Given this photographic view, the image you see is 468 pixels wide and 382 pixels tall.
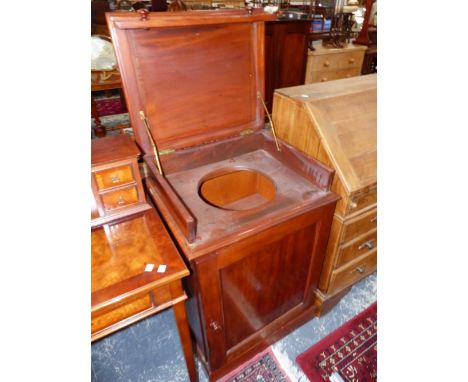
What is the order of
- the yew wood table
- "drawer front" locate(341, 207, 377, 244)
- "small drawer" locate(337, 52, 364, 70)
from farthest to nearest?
"small drawer" locate(337, 52, 364, 70) < "drawer front" locate(341, 207, 377, 244) < the yew wood table

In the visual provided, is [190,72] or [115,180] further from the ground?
[190,72]

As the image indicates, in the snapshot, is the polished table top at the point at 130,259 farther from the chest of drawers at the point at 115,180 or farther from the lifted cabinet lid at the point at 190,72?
the lifted cabinet lid at the point at 190,72

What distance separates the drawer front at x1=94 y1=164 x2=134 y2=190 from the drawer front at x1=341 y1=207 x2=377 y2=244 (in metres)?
0.89

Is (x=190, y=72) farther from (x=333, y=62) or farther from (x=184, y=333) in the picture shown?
(x=333, y=62)

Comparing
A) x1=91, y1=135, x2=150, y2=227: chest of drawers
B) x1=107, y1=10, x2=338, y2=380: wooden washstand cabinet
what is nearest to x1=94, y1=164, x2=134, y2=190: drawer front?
x1=91, y1=135, x2=150, y2=227: chest of drawers

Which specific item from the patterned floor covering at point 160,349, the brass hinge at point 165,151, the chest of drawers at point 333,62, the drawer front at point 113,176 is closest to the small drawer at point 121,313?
the drawer front at point 113,176

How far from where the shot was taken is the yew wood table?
0.82 metres

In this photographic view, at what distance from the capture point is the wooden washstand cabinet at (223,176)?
3.21 feet

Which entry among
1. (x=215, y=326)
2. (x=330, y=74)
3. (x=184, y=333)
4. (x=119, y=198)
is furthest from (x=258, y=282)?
(x=330, y=74)

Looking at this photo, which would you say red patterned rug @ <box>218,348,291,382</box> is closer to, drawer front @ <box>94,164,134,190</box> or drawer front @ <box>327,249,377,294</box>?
drawer front @ <box>327,249,377,294</box>

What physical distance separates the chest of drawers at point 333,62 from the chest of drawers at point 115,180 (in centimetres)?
233

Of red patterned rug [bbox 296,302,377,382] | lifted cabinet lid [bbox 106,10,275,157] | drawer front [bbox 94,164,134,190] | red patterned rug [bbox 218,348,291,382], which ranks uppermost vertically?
lifted cabinet lid [bbox 106,10,275,157]

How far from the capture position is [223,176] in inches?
55.9

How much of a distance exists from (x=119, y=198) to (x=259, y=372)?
41.0 inches
